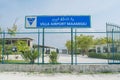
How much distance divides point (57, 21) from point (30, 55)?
3298 millimetres

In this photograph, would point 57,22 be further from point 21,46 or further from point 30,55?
point 21,46

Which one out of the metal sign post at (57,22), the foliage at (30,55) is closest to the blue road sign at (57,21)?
the metal sign post at (57,22)

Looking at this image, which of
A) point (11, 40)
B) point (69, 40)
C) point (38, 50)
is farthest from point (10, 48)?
point (69, 40)

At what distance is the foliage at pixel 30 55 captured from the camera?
18.8 meters

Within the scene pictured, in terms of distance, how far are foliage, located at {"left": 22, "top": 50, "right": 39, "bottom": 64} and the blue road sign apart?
80.6 inches

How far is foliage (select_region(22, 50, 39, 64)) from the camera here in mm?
18812

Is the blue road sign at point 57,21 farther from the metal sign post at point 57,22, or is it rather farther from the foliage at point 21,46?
the foliage at point 21,46

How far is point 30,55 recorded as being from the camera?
18938 millimetres

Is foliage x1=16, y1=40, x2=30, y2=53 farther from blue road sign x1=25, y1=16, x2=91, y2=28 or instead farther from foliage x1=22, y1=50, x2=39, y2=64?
blue road sign x1=25, y1=16, x2=91, y2=28

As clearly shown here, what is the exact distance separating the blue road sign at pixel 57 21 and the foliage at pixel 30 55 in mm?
2048

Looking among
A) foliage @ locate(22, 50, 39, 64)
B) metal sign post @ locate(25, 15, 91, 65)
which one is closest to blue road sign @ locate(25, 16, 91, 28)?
metal sign post @ locate(25, 15, 91, 65)

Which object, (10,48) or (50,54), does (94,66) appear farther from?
(10,48)

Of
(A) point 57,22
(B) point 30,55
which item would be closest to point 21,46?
(B) point 30,55

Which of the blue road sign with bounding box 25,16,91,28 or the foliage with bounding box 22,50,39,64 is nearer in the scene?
the blue road sign with bounding box 25,16,91,28
